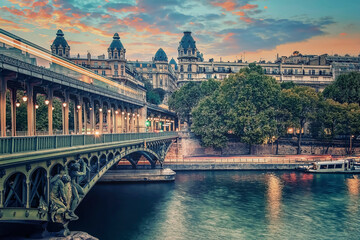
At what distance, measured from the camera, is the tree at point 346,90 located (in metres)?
103

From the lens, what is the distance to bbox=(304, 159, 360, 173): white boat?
77.1m

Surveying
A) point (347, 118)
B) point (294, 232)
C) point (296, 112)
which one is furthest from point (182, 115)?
point (294, 232)

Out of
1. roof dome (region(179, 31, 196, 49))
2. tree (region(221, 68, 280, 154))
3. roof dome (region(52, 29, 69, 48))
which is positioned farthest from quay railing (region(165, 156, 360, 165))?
roof dome (region(179, 31, 196, 49))

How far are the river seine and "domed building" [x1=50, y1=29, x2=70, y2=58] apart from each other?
77.8 meters

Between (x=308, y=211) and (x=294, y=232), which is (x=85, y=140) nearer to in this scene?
(x=294, y=232)

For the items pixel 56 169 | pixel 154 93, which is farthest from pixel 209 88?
pixel 56 169

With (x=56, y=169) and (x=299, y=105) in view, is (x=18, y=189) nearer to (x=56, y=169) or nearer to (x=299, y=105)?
(x=56, y=169)

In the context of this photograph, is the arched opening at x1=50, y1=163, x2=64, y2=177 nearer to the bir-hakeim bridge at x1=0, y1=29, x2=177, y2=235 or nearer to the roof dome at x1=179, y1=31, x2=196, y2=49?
the bir-hakeim bridge at x1=0, y1=29, x2=177, y2=235

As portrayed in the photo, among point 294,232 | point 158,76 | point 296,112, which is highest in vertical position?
point 158,76

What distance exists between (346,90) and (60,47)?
284ft

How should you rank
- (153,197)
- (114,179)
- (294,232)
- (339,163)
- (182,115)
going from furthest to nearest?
1. (182,115)
2. (339,163)
3. (114,179)
4. (153,197)
5. (294,232)

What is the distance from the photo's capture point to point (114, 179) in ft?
202

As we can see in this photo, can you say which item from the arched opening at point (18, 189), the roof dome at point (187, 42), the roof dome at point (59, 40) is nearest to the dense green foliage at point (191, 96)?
the roof dome at point (187, 42)

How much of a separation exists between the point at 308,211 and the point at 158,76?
6171 inches
